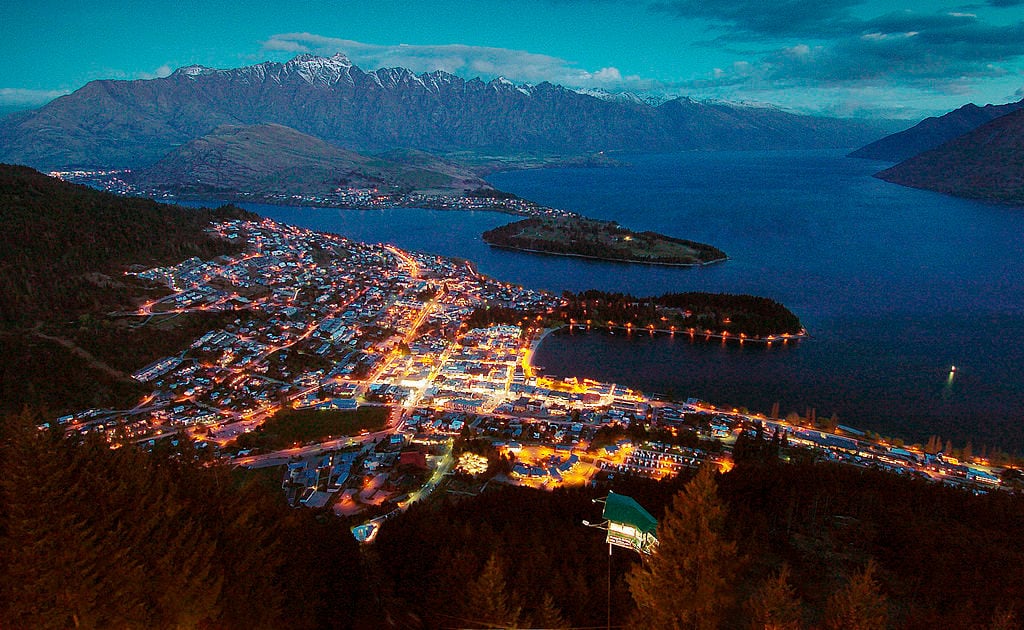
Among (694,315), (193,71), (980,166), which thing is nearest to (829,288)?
(694,315)

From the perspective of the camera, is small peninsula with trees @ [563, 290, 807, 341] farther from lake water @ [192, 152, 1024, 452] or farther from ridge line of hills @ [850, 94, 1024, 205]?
ridge line of hills @ [850, 94, 1024, 205]

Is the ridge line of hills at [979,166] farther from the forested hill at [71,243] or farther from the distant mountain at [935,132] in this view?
the forested hill at [71,243]

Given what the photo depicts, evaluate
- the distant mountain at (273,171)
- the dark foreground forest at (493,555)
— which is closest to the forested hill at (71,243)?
the dark foreground forest at (493,555)

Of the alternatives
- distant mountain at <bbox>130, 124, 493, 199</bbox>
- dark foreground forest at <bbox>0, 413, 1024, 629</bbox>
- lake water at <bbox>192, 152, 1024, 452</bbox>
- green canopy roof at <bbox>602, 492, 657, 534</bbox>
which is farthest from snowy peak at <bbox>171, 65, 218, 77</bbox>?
green canopy roof at <bbox>602, 492, 657, 534</bbox>

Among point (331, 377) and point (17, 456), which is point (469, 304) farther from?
point (17, 456)

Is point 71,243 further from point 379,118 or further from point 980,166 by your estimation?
point 379,118
